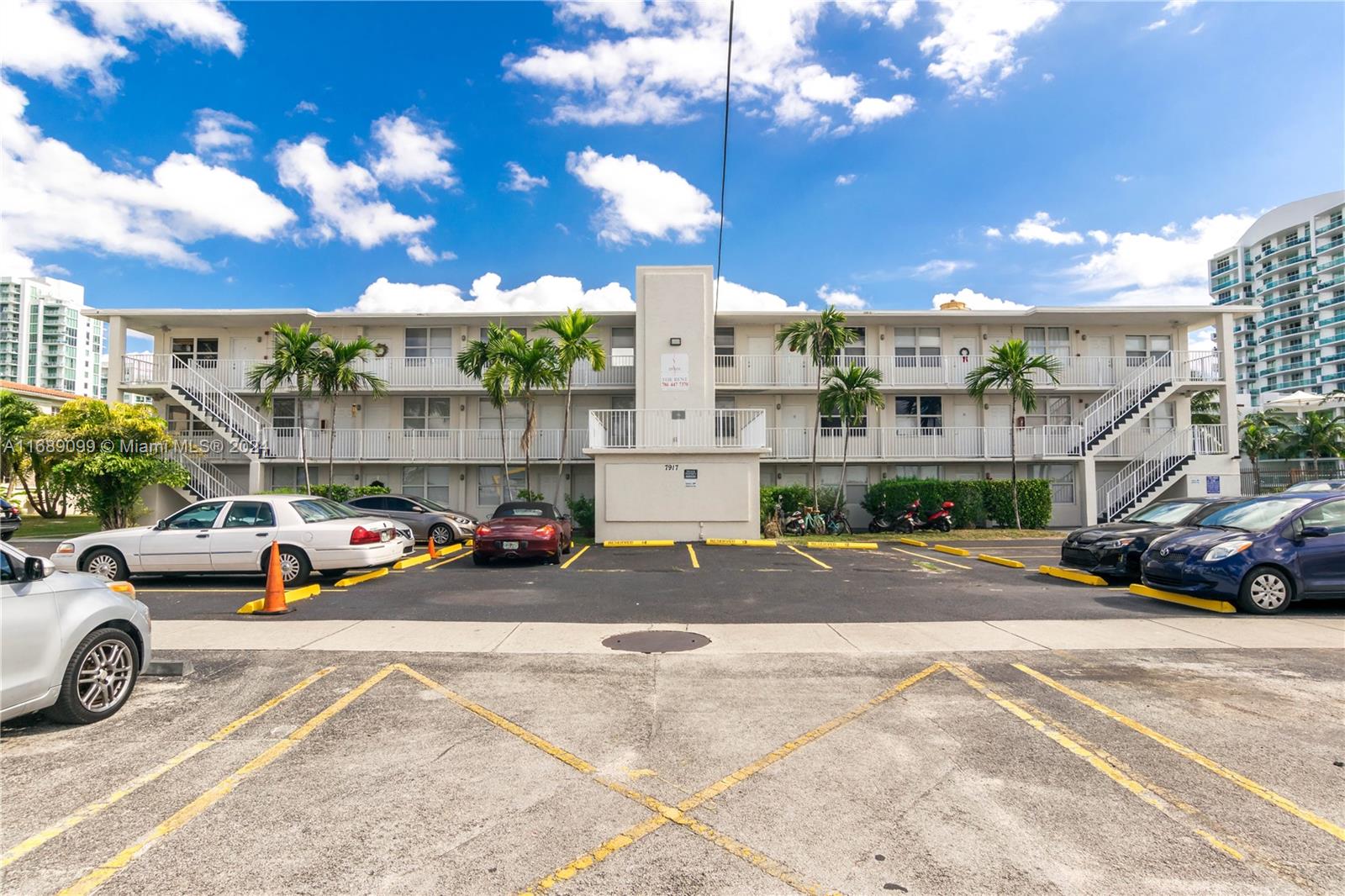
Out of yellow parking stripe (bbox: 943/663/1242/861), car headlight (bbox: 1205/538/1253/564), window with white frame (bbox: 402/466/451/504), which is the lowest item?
yellow parking stripe (bbox: 943/663/1242/861)

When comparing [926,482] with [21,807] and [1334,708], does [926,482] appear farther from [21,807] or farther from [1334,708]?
[21,807]

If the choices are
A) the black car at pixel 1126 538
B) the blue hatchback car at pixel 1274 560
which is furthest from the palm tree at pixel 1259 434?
the blue hatchback car at pixel 1274 560

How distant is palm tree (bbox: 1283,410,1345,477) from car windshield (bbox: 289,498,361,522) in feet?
175

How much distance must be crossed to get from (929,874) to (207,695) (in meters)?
5.49

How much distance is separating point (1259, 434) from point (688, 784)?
54466 mm

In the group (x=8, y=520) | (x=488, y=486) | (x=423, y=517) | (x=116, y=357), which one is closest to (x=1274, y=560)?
(x=423, y=517)

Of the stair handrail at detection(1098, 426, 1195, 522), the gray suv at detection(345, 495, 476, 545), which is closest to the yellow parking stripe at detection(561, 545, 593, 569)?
the gray suv at detection(345, 495, 476, 545)

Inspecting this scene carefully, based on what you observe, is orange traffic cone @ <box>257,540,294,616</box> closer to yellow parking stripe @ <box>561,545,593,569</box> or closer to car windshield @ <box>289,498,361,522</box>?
car windshield @ <box>289,498,361,522</box>

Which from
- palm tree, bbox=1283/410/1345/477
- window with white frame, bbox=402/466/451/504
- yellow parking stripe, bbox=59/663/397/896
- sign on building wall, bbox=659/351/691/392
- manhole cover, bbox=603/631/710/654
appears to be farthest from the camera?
palm tree, bbox=1283/410/1345/477

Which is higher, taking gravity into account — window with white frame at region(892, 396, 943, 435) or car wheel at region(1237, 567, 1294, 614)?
window with white frame at region(892, 396, 943, 435)

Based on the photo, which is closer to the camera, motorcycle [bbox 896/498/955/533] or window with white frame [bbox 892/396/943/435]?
motorcycle [bbox 896/498/955/533]

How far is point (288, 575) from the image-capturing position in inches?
422

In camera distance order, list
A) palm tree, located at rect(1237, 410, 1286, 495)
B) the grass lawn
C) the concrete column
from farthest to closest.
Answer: palm tree, located at rect(1237, 410, 1286, 495)
the concrete column
the grass lawn

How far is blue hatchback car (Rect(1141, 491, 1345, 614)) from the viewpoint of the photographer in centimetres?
890
